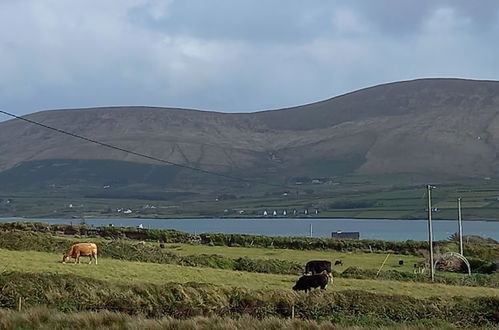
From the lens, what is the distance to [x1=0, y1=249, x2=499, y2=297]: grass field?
1173 inches

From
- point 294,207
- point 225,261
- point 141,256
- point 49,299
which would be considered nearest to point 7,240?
point 141,256

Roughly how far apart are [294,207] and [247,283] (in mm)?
132198

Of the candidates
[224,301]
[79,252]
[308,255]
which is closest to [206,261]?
[79,252]

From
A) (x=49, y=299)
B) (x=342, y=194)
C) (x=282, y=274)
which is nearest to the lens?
(x=49, y=299)

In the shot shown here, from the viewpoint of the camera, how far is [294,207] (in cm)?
16262

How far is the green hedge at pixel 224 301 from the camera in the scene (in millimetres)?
24250

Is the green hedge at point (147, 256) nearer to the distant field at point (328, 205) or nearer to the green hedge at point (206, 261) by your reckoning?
the green hedge at point (206, 261)

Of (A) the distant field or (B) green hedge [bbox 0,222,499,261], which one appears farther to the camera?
(A) the distant field

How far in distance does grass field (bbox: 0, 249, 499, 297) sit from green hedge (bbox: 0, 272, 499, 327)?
221 centimetres

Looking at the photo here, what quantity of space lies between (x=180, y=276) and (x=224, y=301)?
6.52 meters

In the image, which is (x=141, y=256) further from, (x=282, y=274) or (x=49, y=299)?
(x=49, y=299)

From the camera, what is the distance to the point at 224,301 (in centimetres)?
2583

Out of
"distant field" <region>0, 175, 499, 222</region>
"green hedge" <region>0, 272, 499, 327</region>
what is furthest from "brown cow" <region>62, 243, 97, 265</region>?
"distant field" <region>0, 175, 499, 222</region>

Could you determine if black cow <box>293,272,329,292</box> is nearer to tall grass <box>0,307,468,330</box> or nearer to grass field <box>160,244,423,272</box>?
tall grass <box>0,307,468,330</box>
